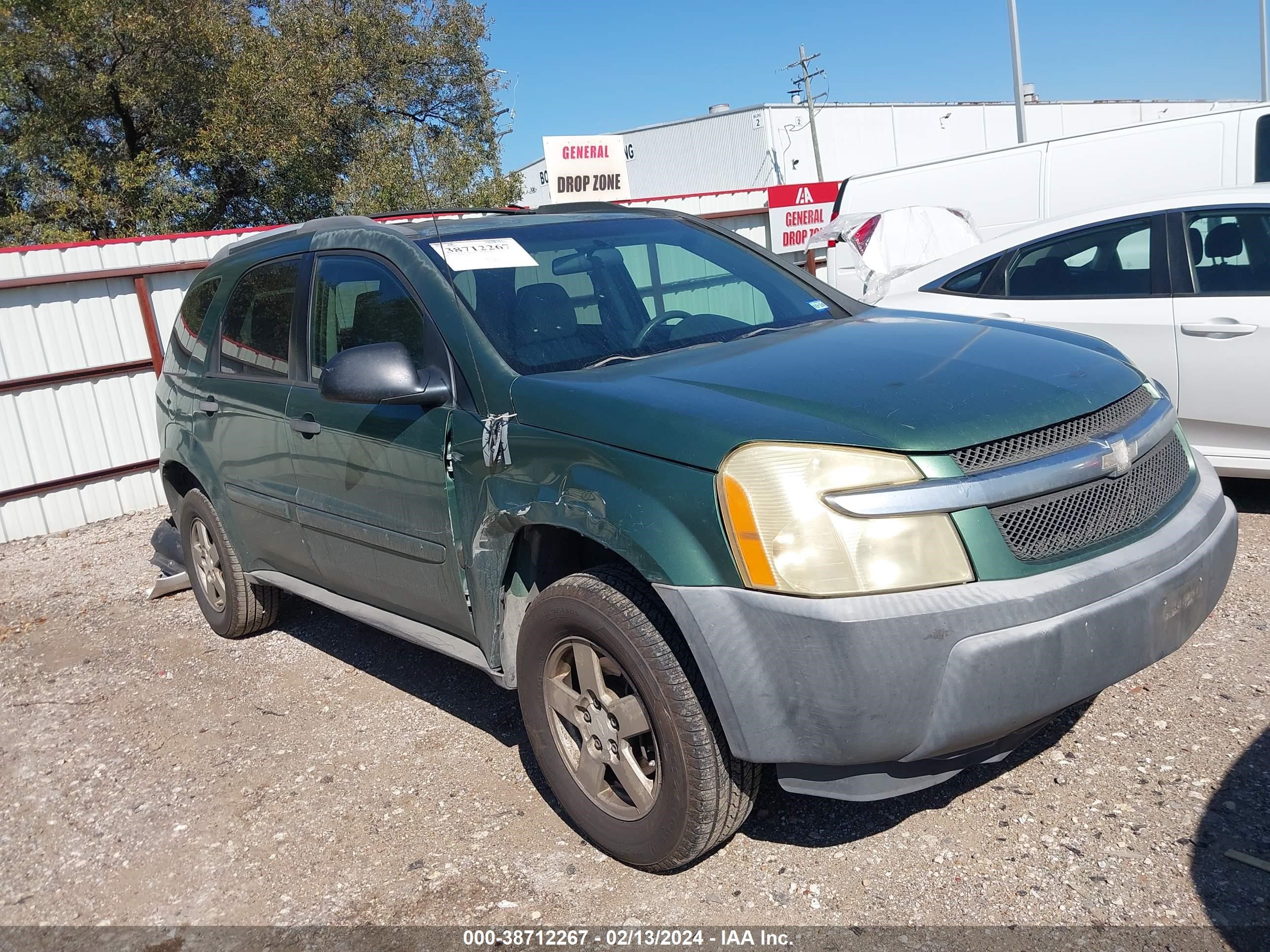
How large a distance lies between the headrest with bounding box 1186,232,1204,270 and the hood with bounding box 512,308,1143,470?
237 cm

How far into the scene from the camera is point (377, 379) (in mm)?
3176

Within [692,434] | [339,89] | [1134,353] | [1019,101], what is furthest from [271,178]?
[692,434]

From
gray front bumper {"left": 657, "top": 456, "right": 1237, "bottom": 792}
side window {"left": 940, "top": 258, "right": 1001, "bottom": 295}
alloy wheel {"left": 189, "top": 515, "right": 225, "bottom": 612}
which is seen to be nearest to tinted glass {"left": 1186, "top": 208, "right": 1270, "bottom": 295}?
side window {"left": 940, "top": 258, "right": 1001, "bottom": 295}

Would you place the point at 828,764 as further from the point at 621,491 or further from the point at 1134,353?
the point at 1134,353

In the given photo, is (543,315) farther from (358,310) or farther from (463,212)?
(463,212)

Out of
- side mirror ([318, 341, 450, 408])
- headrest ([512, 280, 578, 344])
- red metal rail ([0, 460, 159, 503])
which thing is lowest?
red metal rail ([0, 460, 159, 503])

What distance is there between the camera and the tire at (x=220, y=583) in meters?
5.01

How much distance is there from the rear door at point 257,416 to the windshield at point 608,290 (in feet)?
3.45

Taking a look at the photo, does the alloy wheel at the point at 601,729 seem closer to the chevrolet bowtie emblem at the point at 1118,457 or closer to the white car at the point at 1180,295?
the chevrolet bowtie emblem at the point at 1118,457

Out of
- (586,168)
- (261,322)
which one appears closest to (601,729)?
(261,322)

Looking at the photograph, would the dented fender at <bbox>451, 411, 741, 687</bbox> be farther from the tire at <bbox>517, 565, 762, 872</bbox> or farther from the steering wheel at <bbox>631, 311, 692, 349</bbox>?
the steering wheel at <bbox>631, 311, 692, 349</bbox>

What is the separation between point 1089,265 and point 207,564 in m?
4.78

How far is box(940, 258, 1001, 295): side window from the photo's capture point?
→ 595cm

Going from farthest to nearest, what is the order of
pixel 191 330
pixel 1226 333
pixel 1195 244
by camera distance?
1. pixel 1195 244
2. pixel 191 330
3. pixel 1226 333
